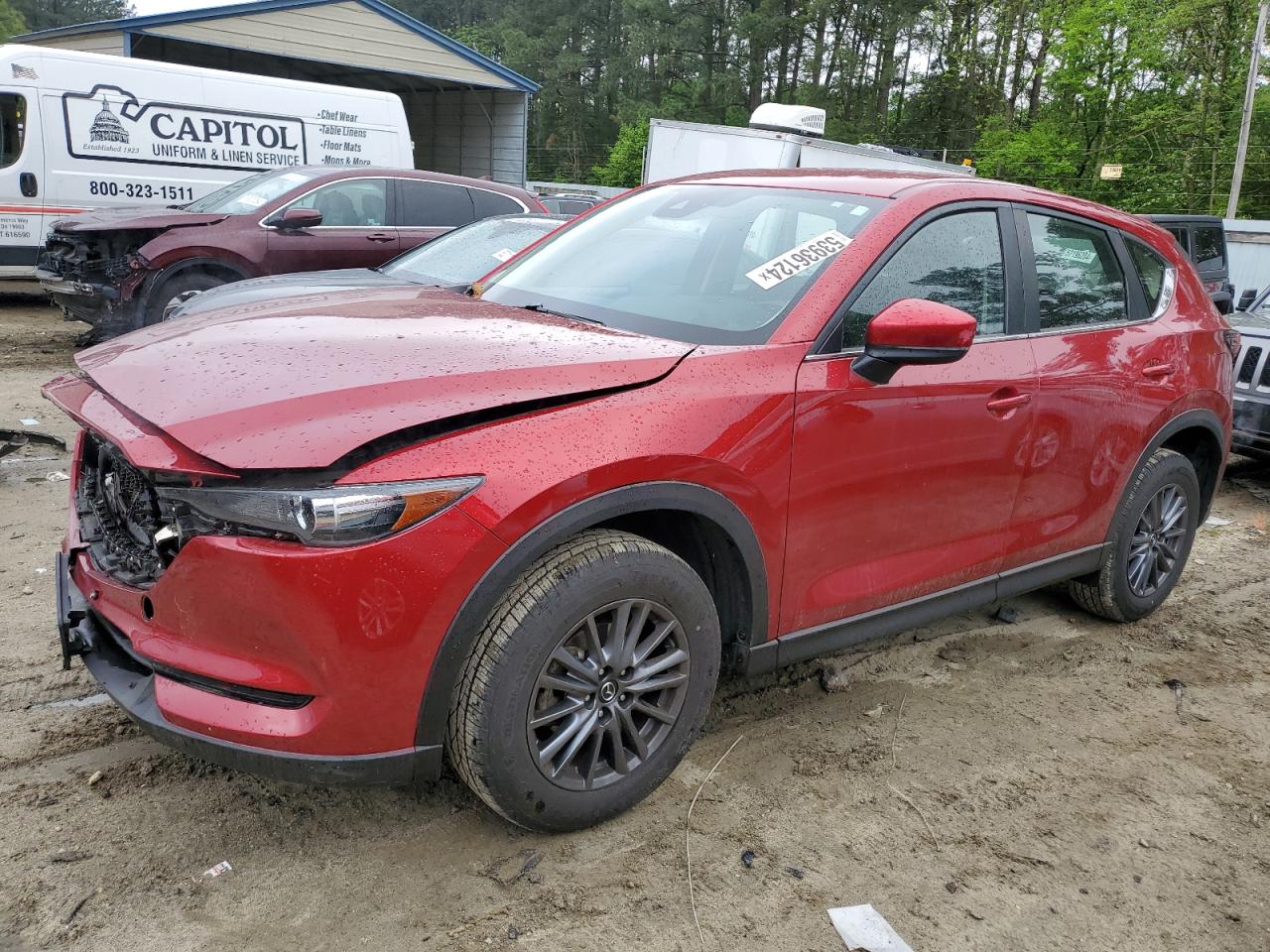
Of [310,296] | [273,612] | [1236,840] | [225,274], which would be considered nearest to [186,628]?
[273,612]

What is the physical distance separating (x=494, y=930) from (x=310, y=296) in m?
2.04

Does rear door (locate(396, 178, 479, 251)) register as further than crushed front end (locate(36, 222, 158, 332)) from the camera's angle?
Yes

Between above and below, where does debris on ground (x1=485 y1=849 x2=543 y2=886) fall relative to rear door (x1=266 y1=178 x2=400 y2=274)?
below

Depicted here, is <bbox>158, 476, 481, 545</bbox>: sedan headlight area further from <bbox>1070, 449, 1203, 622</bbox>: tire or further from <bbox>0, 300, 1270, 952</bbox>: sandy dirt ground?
<bbox>1070, 449, 1203, 622</bbox>: tire

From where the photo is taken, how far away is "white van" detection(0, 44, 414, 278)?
1041 centimetres

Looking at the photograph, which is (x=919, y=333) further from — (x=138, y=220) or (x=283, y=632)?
(x=138, y=220)

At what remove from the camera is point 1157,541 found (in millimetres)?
4301

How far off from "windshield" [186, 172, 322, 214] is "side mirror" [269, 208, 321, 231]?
1.26 ft

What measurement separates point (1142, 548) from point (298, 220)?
21.9 feet

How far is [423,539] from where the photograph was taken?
2.11 metres

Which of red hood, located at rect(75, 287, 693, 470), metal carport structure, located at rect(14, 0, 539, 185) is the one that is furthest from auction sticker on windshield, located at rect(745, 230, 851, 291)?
metal carport structure, located at rect(14, 0, 539, 185)

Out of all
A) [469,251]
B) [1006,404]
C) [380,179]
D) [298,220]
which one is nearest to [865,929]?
[1006,404]

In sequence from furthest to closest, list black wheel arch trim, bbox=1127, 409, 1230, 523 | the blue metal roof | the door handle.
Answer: the blue metal roof → black wheel arch trim, bbox=1127, 409, 1230, 523 → the door handle

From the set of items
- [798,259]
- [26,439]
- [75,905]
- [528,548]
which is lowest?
[75,905]
